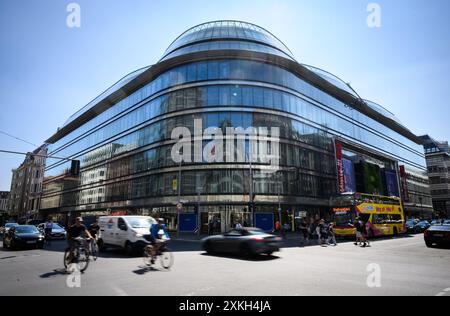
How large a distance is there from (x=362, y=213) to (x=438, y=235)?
6.00m

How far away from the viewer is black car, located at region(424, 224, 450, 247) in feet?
52.9

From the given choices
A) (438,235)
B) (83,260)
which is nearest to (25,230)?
(83,260)

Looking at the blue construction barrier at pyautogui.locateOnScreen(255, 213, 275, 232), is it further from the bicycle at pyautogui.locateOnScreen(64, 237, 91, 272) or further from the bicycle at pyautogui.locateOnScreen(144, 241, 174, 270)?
the bicycle at pyautogui.locateOnScreen(64, 237, 91, 272)

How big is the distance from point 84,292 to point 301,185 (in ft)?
114

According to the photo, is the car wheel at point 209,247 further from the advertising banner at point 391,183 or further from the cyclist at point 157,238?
the advertising banner at point 391,183

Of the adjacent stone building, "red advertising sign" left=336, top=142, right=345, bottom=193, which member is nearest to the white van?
"red advertising sign" left=336, top=142, right=345, bottom=193

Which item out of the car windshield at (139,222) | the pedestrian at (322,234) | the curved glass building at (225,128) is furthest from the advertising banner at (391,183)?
the car windshield at (139,222)

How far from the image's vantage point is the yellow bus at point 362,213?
22219 millimetres

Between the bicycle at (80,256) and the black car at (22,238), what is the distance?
8.58 m

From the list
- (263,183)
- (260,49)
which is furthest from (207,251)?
(260,49)

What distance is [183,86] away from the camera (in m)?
37.7

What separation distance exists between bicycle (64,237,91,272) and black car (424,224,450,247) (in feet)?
61.6
